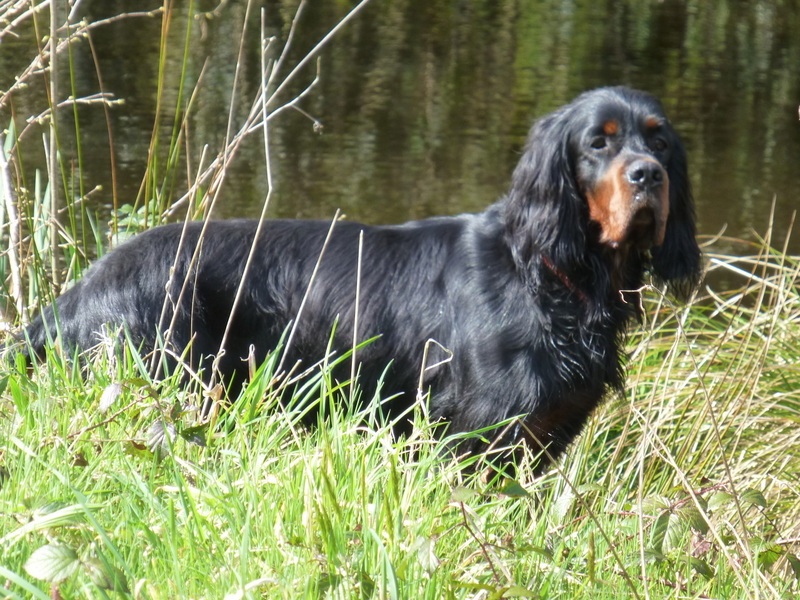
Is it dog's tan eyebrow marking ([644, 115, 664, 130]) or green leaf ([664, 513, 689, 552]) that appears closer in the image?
green leaf ([664, 513, 689, 552])

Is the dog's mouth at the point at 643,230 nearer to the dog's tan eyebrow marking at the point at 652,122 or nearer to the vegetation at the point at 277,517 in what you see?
the dog's tan eyebrow marking at the point at 652,122

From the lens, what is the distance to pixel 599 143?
10.7ft

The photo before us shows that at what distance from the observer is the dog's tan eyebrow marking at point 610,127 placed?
324 centimetres

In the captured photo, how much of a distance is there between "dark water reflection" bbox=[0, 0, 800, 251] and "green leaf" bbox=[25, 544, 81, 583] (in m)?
5.03

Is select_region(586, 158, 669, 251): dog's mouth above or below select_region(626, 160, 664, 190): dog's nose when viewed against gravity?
below

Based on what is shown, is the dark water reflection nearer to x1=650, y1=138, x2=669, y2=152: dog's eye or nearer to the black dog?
the black dog

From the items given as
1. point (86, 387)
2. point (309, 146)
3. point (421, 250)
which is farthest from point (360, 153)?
point (86, 387)

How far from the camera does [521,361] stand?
3.23 meters

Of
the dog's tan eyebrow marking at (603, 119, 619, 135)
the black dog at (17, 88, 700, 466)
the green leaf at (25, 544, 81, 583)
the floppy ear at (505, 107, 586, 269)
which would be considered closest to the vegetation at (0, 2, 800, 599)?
the green leaf at (25, 544, 81, 583)

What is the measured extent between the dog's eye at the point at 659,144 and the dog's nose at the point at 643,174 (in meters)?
0.24

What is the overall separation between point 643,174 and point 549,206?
30cm

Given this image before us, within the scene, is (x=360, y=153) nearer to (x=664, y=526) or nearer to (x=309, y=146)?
(x=309, y=146)

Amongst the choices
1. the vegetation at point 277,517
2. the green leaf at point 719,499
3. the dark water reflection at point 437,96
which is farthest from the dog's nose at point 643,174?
the dark water reflection at point 437,96

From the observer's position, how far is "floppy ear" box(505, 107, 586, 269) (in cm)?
322
